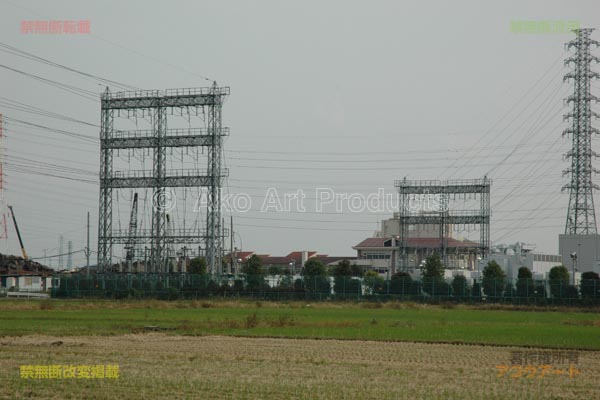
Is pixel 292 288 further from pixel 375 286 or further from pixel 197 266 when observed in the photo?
pixel 197 266

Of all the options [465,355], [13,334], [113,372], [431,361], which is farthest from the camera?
[13,334]

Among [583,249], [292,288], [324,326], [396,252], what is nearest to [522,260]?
[583,249]

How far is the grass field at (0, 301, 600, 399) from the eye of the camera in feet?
57.5

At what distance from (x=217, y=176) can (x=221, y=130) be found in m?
3.71

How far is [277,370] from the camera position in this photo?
68.7 feet

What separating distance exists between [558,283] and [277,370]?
43347 millimetres

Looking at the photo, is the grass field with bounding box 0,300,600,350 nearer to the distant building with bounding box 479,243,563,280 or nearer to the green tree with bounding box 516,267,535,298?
the green tree with bounding box 516,267,535,298

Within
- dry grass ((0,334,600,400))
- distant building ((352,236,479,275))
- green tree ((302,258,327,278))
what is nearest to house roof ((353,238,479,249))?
distant building ((352,236,479,275))

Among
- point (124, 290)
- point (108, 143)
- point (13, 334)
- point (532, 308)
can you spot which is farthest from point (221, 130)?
point (13, 334)

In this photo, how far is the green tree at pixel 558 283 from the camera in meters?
58.4

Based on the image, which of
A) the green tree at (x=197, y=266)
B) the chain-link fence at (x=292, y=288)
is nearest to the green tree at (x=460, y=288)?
the chain-link fence at (x=292, y=288)

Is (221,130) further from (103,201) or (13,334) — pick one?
(13,334)

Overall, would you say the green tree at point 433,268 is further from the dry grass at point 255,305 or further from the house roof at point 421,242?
the house roof at point 421,242

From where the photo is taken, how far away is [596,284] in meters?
Result: 57.3
